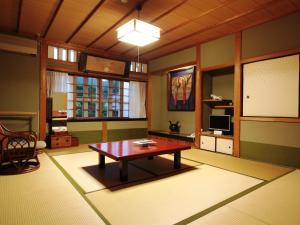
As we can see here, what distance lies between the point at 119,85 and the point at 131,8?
317 cm

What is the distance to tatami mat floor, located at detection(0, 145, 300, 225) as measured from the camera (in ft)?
5.82

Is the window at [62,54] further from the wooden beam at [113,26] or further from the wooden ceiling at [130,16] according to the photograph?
the wooden beam at [113,26]

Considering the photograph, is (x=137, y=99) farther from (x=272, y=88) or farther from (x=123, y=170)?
(x=123, y=170)

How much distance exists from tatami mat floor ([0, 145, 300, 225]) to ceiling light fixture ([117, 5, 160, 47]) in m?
2.25

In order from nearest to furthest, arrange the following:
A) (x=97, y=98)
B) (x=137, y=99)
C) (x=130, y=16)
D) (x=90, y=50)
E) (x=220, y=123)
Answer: (x=130, y=16) < (x=220, y=123) < (x=90, y=50) < (x=97, y=98) < (x=137, y=99)

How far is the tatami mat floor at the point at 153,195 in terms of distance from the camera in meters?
1.78

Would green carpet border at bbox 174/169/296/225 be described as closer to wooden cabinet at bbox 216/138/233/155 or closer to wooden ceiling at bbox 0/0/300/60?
wooden cabinet at bbox 216/138/233/155

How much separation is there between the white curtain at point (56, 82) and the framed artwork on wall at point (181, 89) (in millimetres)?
3058

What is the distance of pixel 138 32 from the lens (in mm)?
3188

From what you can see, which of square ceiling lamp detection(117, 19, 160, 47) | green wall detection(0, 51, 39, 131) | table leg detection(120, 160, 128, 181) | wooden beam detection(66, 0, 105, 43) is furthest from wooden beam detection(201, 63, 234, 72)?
green wall detection(0, 51, 39, 131)

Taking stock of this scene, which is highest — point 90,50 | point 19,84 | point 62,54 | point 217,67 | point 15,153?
point 90,50

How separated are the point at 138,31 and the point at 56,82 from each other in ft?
9.81

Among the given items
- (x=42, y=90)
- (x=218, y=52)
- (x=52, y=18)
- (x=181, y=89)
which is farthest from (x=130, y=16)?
(x=42, y=90)

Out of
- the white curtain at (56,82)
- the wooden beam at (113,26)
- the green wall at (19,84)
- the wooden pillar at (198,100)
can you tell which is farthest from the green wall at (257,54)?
the green wall at (19,84)
